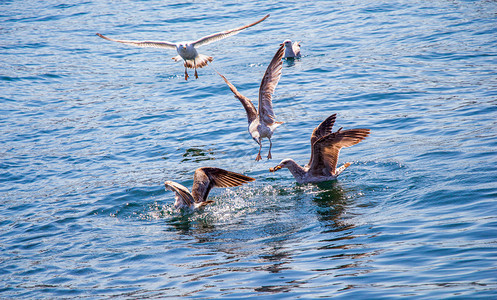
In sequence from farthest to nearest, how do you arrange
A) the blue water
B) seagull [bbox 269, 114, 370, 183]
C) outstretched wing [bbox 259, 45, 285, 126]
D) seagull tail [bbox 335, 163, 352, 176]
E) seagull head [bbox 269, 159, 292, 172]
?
outstretched wing [bbox 259, 45, 285, 126]
seagull head [bbox 269, 159, 292, 172]
seagull tail [bbox 335, 163, 352, 176]
seagull [bbox 269, 114, 370, 183]
the blue water

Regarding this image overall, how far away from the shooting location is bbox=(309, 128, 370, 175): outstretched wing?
29.2 feet

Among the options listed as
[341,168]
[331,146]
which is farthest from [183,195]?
[341,168]

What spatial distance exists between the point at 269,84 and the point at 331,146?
69.9 inches

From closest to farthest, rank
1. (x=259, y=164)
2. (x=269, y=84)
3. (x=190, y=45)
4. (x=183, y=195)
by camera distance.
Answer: (x=183, y=195) < (x=269, y=84) < (x=259, y=164) < (x=190, y=45)

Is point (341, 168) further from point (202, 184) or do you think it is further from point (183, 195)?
point (183, 195)

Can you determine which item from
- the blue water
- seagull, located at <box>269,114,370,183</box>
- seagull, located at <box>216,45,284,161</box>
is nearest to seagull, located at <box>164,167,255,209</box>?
the blue water

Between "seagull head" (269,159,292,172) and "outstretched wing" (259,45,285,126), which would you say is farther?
"outstretched wing" (259,45,285,126)

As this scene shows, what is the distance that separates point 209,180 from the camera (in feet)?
29.9

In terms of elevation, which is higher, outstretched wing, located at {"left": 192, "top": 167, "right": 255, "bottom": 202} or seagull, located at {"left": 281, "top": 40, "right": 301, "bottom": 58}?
seagull, located at {"left": 281, "top": 40, "right": 301, "bottom": 58}

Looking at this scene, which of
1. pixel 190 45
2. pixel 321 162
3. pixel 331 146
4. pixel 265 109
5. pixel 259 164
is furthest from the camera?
pixel 190 45

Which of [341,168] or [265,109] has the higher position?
[265,109]

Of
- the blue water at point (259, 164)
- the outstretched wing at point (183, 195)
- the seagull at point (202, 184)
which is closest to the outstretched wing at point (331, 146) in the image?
the blue water at point (259, 164)

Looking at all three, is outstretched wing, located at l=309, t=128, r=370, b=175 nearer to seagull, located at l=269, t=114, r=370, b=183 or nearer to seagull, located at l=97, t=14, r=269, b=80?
Result: seagull, located at l=269, t=114, r=370, b=183

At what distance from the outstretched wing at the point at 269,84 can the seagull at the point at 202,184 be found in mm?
1929
